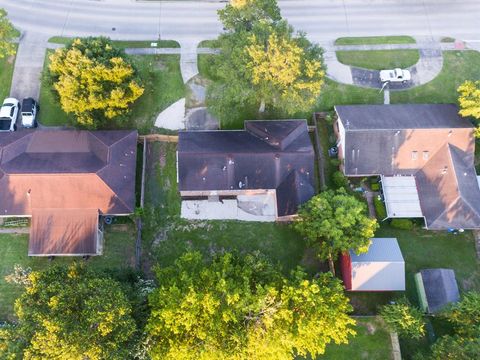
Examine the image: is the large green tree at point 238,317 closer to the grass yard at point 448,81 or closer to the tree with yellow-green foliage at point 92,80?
the tree with yellow-green foliage at point 92,80

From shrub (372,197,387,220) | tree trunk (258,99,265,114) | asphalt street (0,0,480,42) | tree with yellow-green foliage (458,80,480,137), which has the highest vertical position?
asphalt street (0,0,480,42)

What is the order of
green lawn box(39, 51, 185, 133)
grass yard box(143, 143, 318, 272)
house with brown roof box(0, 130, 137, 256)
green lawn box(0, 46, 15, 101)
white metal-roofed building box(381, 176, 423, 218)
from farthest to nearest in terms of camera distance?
green lawn box(0, 46, 15, 101) → green lawn box(39, 51, 185, 133) → white metal-roofed building box(381, 176, 423, 218) → grass yard box(143, 143, 318, 272) → house with brown roof box(0, 130, 137, 256)

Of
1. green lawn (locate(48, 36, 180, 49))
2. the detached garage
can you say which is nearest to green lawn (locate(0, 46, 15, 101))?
green lawn (locate(48, 36, 180, 49))

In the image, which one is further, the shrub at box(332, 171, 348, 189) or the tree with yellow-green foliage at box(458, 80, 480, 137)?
the shrub at box(332, 171, 348, 189)

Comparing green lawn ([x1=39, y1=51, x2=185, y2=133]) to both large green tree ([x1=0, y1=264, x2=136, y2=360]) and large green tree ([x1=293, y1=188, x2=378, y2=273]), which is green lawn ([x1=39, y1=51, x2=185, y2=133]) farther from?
large green tree ([x1=293, y1=188, x2=378, y2=273])

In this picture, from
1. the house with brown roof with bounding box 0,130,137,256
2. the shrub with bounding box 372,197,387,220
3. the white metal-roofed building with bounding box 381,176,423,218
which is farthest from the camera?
the shrub with bounding box 372,197,387,220

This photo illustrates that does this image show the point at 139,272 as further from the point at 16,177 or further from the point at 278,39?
the point at 278,39
